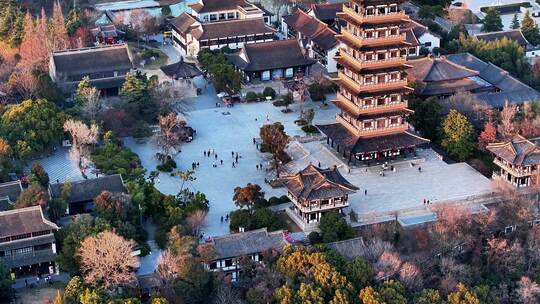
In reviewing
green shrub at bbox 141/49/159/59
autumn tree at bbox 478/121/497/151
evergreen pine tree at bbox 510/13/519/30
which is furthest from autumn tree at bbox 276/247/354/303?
evergreen pine tree at bbox 510/13/519/30

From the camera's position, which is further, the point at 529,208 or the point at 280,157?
the point at 280,157

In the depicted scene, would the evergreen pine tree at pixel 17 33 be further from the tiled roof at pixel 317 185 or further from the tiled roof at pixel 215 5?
the tiled roof at pixel 317 185

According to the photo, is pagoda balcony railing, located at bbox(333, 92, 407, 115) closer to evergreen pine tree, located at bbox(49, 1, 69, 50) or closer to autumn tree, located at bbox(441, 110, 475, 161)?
autumn tree, located at bbox(441, 110, 475, 161)

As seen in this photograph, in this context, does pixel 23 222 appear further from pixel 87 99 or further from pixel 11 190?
pixel 87 99

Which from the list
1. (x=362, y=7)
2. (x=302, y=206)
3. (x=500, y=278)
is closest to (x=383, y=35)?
(x=362, y=7)

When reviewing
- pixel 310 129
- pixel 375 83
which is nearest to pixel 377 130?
pixel 375 83

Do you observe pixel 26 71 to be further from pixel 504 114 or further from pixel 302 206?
pixel 504 114
